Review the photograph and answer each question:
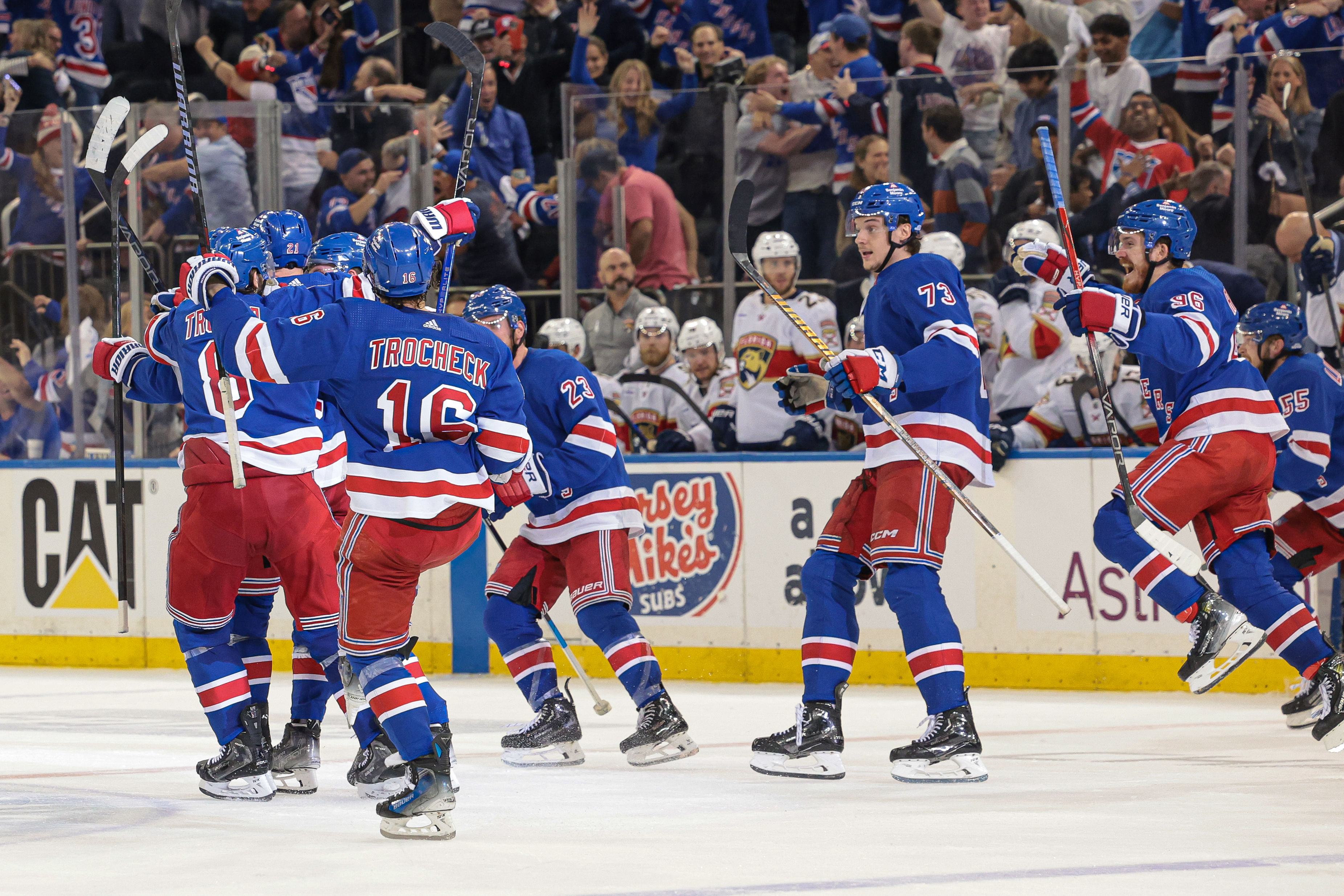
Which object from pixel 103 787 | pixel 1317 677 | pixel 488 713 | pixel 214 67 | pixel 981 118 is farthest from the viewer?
pixel 214 67

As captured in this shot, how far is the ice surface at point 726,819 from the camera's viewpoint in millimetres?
3686

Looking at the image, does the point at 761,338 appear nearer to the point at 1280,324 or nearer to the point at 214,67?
the point at 1280,324

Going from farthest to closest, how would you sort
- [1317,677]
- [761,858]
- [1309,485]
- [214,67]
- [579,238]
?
1. [214,67]
2. [579,238]
3. [1309,485]
4. [1317,677]
5. [761,858]

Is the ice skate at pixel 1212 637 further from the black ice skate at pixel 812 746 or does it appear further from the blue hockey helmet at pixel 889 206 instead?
the blue hockey helmet at pixel 889 206

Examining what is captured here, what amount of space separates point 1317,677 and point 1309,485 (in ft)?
4.26

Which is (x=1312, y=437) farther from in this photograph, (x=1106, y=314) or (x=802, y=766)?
(x=802, y=766)

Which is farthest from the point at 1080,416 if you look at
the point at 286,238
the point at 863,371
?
the point at 286,238

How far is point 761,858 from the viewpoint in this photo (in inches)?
154

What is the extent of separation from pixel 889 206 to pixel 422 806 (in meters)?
2.33

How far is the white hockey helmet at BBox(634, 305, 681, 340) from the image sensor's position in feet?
29.4

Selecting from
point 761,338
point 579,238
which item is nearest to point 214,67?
point 579,238

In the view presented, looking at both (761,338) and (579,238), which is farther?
(579,238)

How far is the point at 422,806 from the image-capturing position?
13.6ft

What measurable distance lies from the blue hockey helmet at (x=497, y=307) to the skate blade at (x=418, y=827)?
1.84 metres
